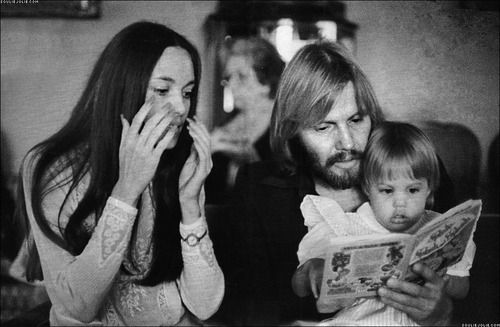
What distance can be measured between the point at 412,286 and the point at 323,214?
43 centimetres

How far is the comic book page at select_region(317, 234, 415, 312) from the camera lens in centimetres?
189

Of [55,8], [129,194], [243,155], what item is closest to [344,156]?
[243,155]

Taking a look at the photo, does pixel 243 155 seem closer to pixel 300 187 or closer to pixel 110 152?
pixel 300 187

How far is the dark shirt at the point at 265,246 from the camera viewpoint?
2.07 m

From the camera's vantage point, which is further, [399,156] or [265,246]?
[265,246]

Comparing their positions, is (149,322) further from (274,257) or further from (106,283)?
(274,257)

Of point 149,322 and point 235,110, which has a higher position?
point 235,110

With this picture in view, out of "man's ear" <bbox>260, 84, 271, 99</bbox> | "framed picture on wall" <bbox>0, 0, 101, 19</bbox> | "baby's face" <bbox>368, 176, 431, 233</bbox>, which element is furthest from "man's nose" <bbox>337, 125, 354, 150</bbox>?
"framed picture on wall" <bbox>0, 0, 101, 19</bbox>

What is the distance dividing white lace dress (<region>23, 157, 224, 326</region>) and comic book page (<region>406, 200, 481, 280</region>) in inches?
30.2

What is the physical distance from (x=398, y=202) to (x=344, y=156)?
0.84 ft

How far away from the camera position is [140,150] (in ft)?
6.42

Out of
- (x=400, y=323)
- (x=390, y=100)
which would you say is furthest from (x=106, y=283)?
(x=390, y=100)

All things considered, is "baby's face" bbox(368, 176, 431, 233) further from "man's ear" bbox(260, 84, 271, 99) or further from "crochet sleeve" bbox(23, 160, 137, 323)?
"crochet sleeve" bbox(23, 160, 137, 323)

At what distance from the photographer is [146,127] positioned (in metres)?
1.95
